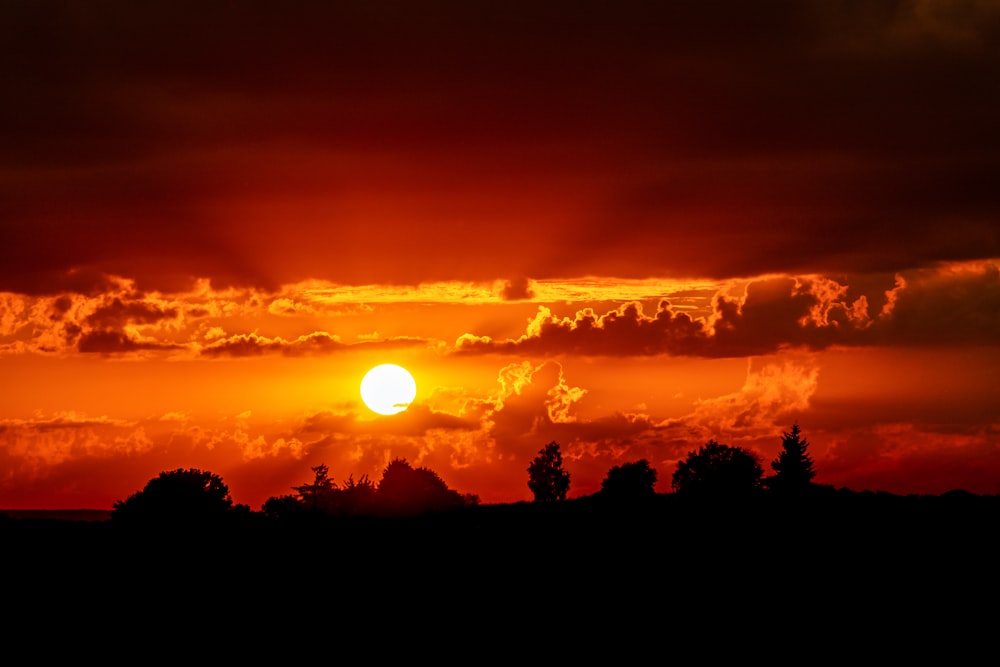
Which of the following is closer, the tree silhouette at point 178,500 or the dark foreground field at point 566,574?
the dark foreground field at point 566,574

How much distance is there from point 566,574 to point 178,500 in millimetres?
88080

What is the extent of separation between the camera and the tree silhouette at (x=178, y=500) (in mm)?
153750

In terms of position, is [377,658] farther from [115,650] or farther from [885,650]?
[885,650]

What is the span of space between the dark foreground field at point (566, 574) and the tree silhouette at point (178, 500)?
41.1 m

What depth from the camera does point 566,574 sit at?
284 feet

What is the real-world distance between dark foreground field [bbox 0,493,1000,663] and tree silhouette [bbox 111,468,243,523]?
4110 cm

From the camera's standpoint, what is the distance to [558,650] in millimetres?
70000

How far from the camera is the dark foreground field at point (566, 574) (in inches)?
2980

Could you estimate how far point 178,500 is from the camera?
16050 centimetres

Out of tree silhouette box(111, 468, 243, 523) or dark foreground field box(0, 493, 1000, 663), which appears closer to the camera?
dark foreground field box(0, 493, 1000, 663)

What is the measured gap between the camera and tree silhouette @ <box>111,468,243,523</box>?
153750 millimetres

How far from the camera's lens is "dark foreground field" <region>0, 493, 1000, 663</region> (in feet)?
248

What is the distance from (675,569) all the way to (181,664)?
3618 cm

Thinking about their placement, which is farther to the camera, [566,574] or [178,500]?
[178,500]
